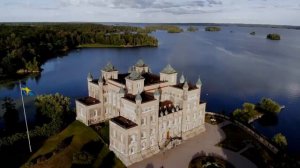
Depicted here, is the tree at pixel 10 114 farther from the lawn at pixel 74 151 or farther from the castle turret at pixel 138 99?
the castle turret at pixel 138 99

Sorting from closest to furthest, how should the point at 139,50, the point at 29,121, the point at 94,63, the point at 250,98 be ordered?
1. the point at 29,121
2. the point at 250,98
3. the point at 94,63
4. the point at 139,50

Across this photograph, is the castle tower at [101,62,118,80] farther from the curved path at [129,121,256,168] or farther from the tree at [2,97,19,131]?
the tree at [2,97,19,131]

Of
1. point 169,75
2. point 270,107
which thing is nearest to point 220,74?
point 270,107

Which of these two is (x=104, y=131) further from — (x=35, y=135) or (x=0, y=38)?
(x=0, y=38)

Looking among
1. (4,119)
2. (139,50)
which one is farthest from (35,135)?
(139,50)

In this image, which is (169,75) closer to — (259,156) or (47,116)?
(259,156)

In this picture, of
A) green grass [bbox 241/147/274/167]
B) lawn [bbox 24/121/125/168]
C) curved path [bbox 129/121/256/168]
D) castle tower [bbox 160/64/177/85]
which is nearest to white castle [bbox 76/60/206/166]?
castle tower [bbox 160/64/177/85]
